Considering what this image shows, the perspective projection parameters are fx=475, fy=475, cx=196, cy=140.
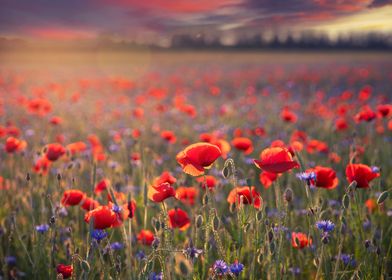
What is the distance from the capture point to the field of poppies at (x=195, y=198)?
196 centimetres

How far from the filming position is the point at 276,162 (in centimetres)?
191

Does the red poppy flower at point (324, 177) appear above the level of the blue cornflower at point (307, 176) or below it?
below

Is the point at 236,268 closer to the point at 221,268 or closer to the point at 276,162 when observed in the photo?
the point at 221,268

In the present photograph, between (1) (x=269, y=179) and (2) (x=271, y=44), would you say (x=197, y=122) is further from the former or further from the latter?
(2) (x=271, y=44)

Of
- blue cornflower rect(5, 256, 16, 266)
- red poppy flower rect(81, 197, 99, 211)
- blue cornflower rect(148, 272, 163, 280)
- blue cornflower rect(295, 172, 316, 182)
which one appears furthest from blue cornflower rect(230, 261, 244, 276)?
blue cornflower rect(5, 256, 16, 266)

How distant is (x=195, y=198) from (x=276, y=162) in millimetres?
1539

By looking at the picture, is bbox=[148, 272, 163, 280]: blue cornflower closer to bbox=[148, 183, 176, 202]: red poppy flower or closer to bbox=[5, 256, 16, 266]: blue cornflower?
bbox=[148, 183, 176, 202]: red poppy flower

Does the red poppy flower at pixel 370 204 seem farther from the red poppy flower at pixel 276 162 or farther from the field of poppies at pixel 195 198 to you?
the red poppy flower at pixel 276 162

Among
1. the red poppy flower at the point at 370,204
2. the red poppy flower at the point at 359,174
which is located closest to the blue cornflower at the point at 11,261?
the red poppy flower at the point at 359,174

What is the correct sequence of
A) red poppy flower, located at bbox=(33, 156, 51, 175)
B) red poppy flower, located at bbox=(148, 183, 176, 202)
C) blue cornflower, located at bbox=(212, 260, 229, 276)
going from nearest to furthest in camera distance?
blue cornflower, located at bbox=(212, 260, 229, 276) → red poppy flower, located at bbox=(148, 183, 176, 202) → red poppy flower, located at bbox=(33, 156, 51, 175)

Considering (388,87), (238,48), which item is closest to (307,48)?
(238,48)

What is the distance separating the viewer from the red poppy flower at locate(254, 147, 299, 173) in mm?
1881

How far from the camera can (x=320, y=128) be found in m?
6.23

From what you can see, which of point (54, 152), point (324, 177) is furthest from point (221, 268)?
point (54, 152)
